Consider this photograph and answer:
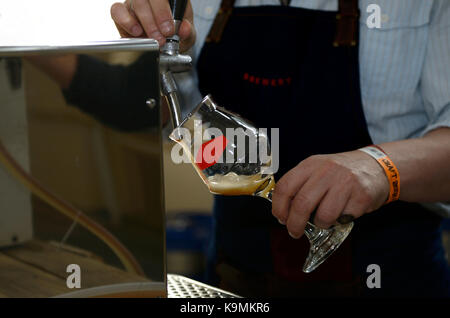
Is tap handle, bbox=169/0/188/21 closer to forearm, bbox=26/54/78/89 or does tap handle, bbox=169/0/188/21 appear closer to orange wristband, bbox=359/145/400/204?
forearm, bbox=26/54/78/89

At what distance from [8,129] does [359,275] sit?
25.3 inches

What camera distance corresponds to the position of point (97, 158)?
52 cm

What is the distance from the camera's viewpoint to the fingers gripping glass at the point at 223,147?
565 mm

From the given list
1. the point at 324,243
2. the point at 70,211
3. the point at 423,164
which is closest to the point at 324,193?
the point at 324,243

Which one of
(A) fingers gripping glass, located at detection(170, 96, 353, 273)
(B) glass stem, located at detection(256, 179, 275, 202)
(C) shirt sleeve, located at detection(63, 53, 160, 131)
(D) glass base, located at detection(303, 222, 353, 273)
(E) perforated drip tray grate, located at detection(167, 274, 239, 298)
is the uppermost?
(C) shirt sleeve, located at detection(63, 53, 160, 131)

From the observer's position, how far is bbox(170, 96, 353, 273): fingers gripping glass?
0.57 meters

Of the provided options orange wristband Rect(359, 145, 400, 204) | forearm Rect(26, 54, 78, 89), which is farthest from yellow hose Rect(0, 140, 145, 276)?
orange wristband Rect(359, 145, 400, 204)

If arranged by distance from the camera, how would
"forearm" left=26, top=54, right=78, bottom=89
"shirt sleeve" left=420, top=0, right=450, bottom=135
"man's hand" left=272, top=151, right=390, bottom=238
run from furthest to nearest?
"shirt sleeve" left=420, top=0, right=450, bottom=135 < "man's hand" left=272, top=151, right=390, bottom=238 < "forearm" left=26, top=54, right=78, bottom=89

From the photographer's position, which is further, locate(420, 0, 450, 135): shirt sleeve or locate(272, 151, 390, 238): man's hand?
locate(420, 0, 450, 135): shirt sleeve

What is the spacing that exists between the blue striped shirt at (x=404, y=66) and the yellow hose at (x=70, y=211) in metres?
0.50

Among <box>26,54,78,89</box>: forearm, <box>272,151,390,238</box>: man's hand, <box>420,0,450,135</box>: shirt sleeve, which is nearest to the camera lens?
<box>26,54,78,89</box>: forearm

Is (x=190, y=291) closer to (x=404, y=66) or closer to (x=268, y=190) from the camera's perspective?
(x=268, y=190)

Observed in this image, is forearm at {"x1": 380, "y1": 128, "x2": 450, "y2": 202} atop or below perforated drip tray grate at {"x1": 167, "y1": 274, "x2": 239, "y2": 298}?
atop

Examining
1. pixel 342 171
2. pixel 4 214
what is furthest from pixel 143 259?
pixel 342 171
